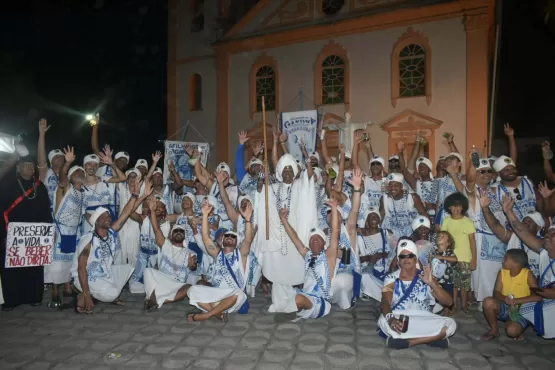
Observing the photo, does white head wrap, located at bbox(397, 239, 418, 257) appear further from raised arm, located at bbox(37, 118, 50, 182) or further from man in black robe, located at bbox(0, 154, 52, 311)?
raised arm, located at bbox(37, 118, 50, 182)

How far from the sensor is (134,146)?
70.4 ft

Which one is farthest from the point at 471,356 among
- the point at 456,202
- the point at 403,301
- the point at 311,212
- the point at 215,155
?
the point at 215,155

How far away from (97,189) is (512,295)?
5.89m

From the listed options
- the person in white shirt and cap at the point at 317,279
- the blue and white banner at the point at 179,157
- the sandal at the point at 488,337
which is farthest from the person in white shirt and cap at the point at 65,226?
the sandal at the point at 488,337

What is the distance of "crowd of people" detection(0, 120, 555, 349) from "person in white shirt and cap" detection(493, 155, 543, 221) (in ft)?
0.05

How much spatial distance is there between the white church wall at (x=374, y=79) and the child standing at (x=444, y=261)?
9.13m

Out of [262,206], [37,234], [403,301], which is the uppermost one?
[262,206]

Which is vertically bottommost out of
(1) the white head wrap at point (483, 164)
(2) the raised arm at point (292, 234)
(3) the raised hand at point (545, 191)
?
(2) the raised arm at point (292, 234)

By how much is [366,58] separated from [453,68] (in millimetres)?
2893

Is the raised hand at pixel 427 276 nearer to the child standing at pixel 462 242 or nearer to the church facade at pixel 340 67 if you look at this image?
the child standing at pixel 462 242

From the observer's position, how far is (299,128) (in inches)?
437

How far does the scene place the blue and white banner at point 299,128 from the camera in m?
10.9

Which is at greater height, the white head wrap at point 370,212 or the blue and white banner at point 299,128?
the blue and white banner at point 299,128

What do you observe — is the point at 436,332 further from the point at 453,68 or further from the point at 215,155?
the point at 215,155
